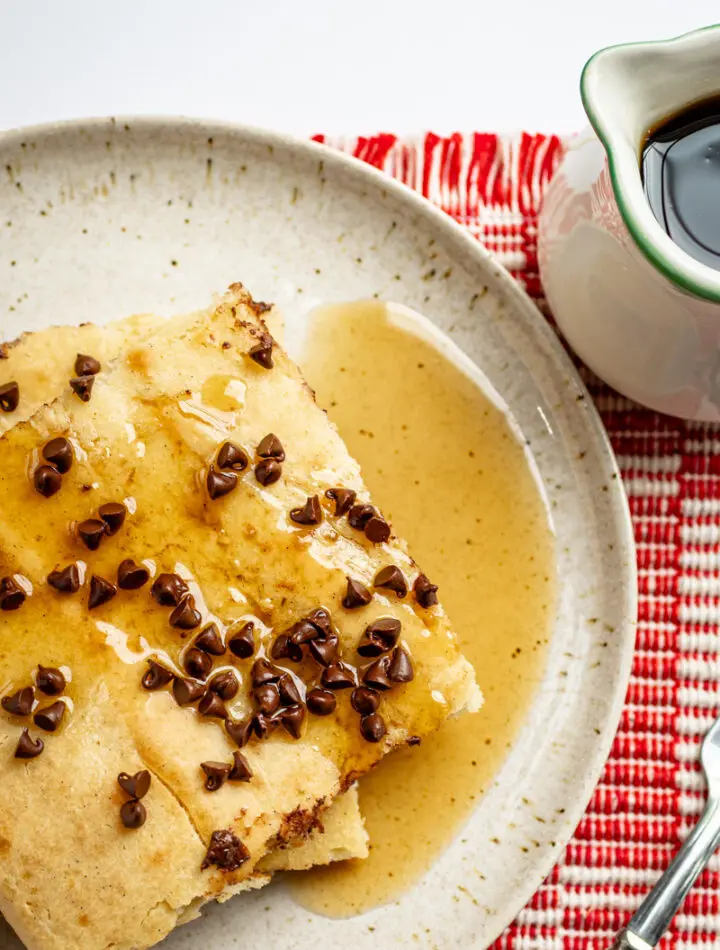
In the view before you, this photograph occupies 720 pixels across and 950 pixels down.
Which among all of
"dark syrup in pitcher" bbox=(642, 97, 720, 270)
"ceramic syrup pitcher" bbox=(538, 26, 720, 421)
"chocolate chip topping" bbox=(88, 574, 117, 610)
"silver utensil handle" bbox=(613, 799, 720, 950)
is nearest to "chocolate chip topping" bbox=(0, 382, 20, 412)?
"chocolate chip topping" bbox=(88, 574, 117, 610)

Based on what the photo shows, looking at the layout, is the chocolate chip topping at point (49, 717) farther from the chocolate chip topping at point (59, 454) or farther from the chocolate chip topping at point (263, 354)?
the chocolate chip topping at point (263, 354)

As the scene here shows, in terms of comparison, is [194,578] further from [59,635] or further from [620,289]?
[620,289]

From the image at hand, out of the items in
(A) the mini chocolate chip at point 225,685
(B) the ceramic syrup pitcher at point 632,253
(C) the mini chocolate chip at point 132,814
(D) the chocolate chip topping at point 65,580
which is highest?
(B) the ceramic syrup pitcher at point 632,253

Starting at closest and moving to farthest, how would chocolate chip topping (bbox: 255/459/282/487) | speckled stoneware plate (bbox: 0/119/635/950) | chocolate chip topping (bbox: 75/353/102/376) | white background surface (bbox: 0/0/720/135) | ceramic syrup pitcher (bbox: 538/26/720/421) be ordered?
ceramic syrup pitcher (bbox: 538/26/720/421), chocolate chip topping (bbox: 255/459/282/487), chocolate chip topping (bbox: 75/353/102/376), speckled stoneware plate (bbox: 0/119/635/950), white background surface (bbox: 0/0/720/135)

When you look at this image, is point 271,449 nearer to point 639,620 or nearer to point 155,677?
point 155,677

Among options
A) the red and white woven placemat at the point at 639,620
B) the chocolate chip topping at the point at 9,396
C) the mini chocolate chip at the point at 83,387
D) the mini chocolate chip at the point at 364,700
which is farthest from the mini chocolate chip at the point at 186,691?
the red and white woven placemat at the point at 639,620

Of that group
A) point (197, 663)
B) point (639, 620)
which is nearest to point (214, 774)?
point (197, 663)

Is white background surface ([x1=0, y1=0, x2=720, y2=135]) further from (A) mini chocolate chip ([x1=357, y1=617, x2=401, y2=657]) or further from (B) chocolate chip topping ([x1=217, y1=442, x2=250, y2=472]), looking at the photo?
(A) mini chocolate chip ([x1=357, y1=617, x2=401, y2=657])
